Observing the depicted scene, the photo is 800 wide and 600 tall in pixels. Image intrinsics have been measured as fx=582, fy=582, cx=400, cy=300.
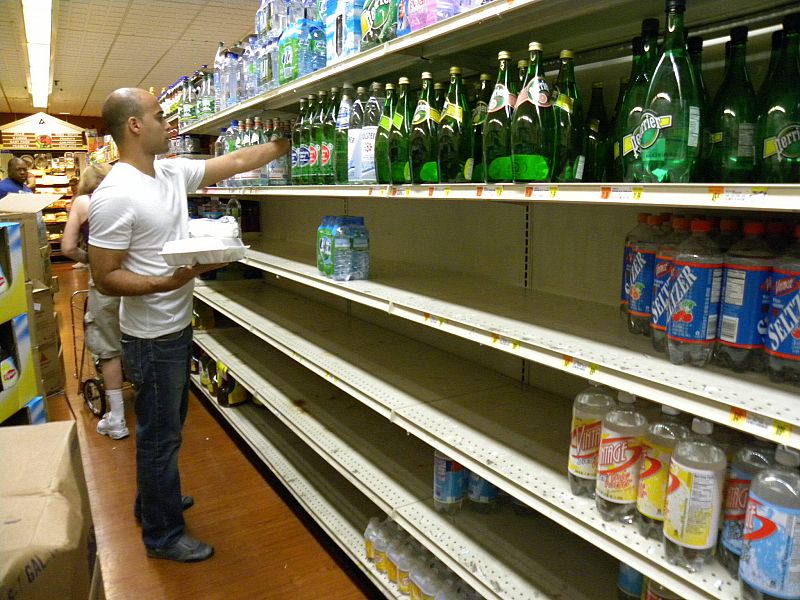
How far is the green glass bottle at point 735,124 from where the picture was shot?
3.89 ft

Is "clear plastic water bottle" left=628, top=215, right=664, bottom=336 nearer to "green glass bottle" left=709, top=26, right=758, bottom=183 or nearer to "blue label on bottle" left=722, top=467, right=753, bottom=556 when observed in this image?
"green glass bottle" left=709, top=26, right=758, bottom=183

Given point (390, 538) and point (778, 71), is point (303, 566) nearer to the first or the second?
point (390, 538)

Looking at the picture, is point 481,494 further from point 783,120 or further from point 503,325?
point 783,120

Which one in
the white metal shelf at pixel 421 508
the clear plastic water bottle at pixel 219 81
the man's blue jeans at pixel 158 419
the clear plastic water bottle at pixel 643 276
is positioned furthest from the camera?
the clear plastic water bottle at pixel 219 81

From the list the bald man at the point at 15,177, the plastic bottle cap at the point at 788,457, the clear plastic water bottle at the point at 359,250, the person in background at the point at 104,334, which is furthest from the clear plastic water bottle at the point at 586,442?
the bald man at the point at 15,177

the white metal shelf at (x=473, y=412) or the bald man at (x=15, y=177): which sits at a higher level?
the bald man at (x=15, y=177)

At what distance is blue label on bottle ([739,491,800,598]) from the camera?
963mm

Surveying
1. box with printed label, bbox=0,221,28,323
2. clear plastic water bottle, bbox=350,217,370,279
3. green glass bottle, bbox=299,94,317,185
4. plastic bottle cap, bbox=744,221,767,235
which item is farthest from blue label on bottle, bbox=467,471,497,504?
box with printed label, bbox=0,221,28,323

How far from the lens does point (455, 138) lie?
1.81 metres

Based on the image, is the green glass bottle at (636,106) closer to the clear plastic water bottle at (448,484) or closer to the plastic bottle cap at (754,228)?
the plastic bottle cap at (754,228)

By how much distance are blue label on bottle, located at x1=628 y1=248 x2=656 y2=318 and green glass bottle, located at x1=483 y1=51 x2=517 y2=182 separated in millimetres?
379

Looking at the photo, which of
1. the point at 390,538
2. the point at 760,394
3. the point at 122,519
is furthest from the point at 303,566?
the point at 760,394

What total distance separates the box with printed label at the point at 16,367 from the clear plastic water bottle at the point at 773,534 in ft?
6.74

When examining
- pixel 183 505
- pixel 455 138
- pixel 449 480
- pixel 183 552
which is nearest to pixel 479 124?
pixel 455 138
